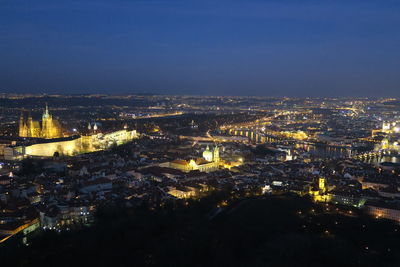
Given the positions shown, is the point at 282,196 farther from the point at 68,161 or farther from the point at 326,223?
the point at 68,161

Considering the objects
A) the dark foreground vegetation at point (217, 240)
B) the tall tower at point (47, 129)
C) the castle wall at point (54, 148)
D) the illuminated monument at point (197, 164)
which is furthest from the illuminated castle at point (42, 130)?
the dark foreground vegetation at point (217, 240)

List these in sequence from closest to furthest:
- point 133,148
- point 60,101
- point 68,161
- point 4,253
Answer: point 4,253 < point 68,161 < point 133,148 < point 60,101

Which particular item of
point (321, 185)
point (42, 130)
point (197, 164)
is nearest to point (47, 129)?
point (42, 130)

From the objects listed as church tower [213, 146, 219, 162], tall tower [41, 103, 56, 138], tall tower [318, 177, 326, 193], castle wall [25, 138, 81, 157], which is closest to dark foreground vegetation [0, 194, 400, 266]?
tall tower [318, 177, 326, 193]

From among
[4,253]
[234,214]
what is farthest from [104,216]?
[234,214]

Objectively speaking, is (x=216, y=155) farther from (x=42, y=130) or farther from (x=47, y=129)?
(x=42, y=130)

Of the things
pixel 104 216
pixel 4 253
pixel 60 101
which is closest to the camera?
pixel 4 253

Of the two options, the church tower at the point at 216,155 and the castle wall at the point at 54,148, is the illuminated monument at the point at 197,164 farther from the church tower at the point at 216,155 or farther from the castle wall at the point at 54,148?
the castle wall at the point at 54,148

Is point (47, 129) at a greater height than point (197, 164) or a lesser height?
greater

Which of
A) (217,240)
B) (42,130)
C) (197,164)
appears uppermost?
(42,130)
